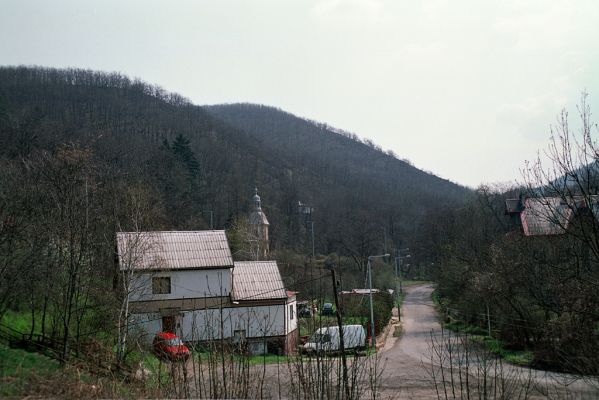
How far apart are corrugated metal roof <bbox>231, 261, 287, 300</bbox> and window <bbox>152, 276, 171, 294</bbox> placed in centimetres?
366

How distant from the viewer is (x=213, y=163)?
81500 millimetres

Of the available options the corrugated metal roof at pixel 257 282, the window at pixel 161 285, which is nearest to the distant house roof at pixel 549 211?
the corrugated metal roof at pixel 257 282

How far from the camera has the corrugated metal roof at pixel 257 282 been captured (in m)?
30.6

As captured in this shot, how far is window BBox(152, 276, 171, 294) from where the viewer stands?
94.1 ft

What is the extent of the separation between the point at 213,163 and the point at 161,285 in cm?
5389

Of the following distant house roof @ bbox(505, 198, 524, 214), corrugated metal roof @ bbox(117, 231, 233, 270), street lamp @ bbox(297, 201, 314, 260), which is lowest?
corrugated metal roof @ bbox(117, 231, 233, 270)

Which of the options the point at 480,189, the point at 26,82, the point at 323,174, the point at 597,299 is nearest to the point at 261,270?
the point at 597,299

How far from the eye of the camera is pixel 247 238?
47.1 m

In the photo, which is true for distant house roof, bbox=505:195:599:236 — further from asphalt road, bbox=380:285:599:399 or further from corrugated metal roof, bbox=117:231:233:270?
corrugated metal roof, bbox=117:231:233:270

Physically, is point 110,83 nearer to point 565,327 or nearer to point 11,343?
point 11,343

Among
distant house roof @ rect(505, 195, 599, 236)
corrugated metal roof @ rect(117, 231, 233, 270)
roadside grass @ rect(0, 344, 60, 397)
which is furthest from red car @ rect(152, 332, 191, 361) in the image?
corrugated metal roof @ rect(117, 231, 233, 270)

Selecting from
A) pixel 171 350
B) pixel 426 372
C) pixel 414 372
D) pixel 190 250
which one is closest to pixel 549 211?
pixel 426 372

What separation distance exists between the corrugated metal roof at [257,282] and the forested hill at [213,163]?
13.5 metres

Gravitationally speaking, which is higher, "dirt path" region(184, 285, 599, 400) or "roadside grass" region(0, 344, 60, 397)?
"roadside grass" region(0, 344, 60, 397)
